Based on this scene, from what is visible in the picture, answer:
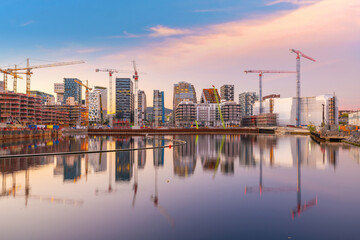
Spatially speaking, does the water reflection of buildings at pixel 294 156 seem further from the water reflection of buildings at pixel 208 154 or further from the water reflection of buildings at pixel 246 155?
the water reflection of buildings at pixel 208 154

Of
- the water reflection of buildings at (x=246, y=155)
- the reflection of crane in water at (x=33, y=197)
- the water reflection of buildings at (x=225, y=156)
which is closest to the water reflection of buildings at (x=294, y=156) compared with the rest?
the water reflection of buildings at (x=246, y=155)

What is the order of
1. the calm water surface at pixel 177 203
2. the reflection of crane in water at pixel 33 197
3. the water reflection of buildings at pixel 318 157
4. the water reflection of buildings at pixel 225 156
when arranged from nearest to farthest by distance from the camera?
1. the calm water surface at pixel 177 203
2. the reflection of crane in water at pixel 33 197
3. the water reflection of buildings at pixel 225 156
4. the water reflection of buildings at pixel 318 157

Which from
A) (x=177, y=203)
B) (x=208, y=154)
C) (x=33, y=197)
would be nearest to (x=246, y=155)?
(x=208, y=154)

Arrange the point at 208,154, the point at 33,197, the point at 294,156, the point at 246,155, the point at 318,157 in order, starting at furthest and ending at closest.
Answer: the point at 208,154, the point at 246,155, the point at 294,156, the point at 318,157, the point at 33,197

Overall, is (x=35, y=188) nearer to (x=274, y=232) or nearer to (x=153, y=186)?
(x=153, y=186)

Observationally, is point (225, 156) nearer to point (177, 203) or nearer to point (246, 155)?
point (246, 155)

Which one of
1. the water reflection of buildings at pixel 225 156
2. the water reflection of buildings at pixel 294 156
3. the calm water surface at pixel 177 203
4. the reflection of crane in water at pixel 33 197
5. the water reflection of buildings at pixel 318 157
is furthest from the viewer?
the water reflection of buildings at pixel 294 156

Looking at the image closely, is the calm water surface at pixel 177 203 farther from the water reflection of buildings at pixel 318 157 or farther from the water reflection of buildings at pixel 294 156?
the water reflection of buildings at pixel 294 156

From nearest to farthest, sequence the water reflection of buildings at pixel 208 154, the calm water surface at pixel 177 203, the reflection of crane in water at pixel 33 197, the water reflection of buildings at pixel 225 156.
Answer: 1. the calm water surface at pixel 177 203
2. the reflection of crane in water at pixel 33 197
3. the water reflection of buildings at pixel 225 156
4. the water reflection of buildings at pixel 208 154

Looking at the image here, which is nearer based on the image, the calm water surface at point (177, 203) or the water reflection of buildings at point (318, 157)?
the calm water surface at point (177, 203)

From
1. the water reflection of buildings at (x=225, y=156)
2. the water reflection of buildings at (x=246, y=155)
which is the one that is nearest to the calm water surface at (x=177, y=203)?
the water reflection of buildings at (x=225, y=156)

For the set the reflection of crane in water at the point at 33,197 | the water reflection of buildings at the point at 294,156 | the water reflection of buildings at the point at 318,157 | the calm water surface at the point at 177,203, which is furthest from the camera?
the water reflection of buildings at the point at 294,156

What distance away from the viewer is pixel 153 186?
23.7m

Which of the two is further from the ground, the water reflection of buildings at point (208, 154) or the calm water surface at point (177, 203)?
the calm water surface at point (177, 203)
